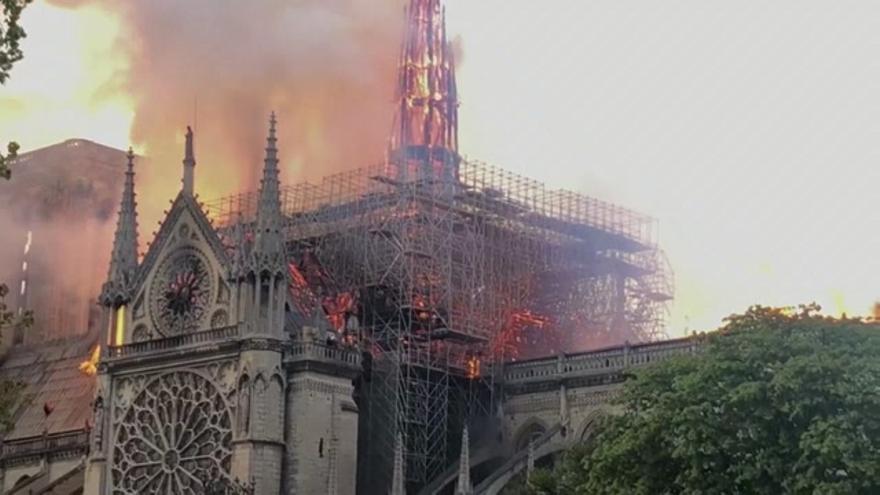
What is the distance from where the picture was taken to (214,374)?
7038 centimetres

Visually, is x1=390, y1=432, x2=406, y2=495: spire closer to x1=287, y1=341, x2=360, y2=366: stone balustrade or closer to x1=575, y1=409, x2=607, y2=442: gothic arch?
x1=287, y1=341, x2=360, y2=366: stone balustrade

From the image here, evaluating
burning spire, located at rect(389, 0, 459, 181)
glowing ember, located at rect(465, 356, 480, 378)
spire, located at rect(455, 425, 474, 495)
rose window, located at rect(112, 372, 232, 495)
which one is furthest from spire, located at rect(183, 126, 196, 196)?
spire, located at rect(455, 425, 474, 495)

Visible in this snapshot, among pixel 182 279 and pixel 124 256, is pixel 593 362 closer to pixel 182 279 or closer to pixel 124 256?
pixel 182 279

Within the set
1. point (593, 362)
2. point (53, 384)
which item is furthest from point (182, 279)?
point (53, 384)

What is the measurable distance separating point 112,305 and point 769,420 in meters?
38.1

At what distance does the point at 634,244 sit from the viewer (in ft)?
281

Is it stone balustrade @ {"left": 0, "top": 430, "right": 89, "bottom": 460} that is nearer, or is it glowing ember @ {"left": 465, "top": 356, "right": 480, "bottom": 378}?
glowing ember @ {"left": 465, "top": 356, "right": 480, "bottom": 378}

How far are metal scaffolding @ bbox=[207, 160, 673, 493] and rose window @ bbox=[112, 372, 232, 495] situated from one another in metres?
5.97

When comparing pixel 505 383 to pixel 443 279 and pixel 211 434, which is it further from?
pixel 211 434

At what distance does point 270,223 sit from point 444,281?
327 inches

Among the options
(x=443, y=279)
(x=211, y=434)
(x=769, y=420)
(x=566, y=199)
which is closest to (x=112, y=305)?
(x=211, y=434)

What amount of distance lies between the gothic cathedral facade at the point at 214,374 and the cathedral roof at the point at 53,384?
63.9ft

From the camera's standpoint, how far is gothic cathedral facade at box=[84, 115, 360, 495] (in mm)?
68312

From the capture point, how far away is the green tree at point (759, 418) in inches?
1714
